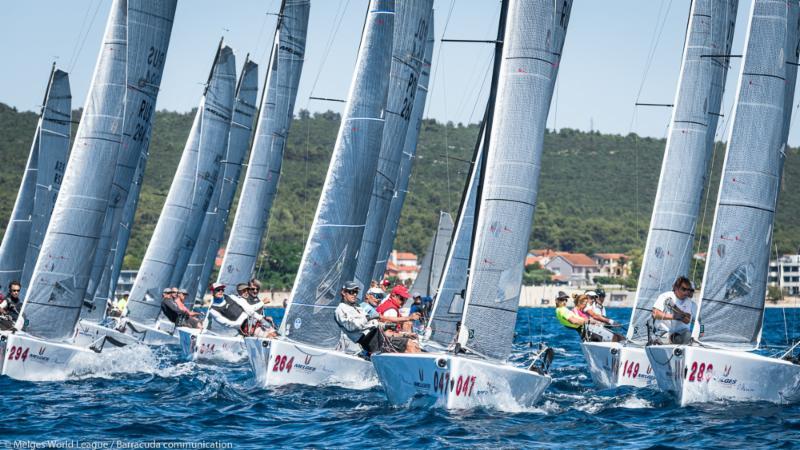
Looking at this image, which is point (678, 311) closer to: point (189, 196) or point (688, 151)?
point (688, 151)

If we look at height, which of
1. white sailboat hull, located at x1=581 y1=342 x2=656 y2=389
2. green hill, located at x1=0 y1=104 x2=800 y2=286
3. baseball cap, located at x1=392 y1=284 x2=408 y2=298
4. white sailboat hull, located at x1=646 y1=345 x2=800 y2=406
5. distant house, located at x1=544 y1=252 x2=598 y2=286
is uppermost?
green hill, located at x1=0 y1=104 x2=800 y2=286

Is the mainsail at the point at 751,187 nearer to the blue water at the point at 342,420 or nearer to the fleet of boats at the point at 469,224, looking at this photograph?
the fleet of boats at the point at 469,224

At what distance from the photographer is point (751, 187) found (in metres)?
15.9

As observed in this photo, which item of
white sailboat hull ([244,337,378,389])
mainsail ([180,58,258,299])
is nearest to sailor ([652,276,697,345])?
white sailboat hull ([244,337,378,389])

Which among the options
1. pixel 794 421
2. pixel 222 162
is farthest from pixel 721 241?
pixel 222 162

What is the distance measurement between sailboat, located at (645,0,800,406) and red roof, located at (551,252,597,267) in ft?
328

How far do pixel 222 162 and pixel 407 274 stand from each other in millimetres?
72618

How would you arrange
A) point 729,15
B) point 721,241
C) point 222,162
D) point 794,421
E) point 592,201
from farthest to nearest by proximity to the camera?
point 592,201
point 222,162
point 729,15
point 721,241
point 794,421

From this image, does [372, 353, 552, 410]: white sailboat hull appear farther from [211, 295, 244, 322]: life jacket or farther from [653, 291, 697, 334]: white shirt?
[211, 295, 244, 322]: life jacket

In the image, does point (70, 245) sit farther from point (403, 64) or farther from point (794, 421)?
point (794, 421)

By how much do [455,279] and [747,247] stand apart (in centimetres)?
587

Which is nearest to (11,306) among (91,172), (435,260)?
(91,172)

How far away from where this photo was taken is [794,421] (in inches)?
537

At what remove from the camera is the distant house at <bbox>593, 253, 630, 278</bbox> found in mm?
111025
